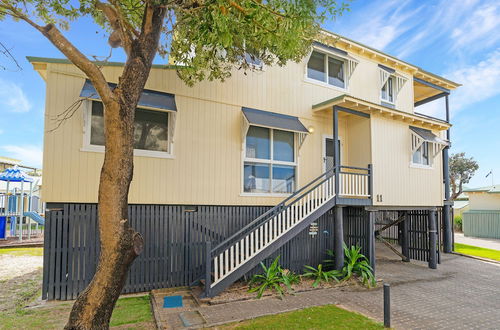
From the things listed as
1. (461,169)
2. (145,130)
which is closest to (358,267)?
(145,130)

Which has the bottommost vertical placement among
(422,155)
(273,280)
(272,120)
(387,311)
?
(273,280)

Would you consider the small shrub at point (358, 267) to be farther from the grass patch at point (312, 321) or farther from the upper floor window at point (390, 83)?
the upper floor window at point (390, 83)

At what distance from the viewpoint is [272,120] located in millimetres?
8680

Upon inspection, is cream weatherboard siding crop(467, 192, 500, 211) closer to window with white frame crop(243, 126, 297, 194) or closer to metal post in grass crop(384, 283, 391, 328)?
window with white frame crop(243, 126, 297, 194)

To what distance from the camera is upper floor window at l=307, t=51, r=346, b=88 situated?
33.1 ft

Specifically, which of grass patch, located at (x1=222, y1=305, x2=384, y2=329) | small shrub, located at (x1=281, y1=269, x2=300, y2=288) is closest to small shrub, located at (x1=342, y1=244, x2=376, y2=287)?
small shrub, located at (x1=281, y1=269, x2=300, y2=288)

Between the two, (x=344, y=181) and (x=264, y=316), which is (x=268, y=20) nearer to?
(x=344, y=181)

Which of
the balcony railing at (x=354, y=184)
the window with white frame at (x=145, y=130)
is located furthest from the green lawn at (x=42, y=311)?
the balcony railing at (x=354, y=184)

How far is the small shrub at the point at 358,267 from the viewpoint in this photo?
7.75 meters

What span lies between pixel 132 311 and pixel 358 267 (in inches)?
240

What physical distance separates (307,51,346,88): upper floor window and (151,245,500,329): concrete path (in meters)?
7.02

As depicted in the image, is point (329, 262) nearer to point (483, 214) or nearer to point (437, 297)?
point (437, 297)

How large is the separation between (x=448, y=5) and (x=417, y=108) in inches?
245

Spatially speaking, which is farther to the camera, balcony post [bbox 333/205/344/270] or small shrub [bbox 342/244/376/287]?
balcony post [bbox 333/205/344/270]
